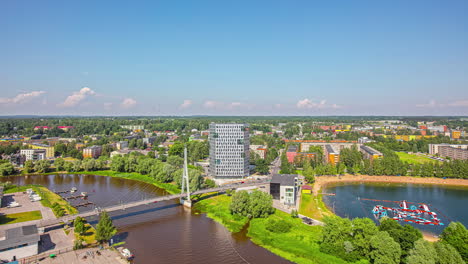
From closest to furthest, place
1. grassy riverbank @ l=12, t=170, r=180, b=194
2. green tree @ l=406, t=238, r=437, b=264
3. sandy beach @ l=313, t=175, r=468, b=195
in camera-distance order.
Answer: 1. green tree @ l=406, t=238, r=437, b=264
2. grassy riverbank @ l=12, t=170, r=180, b=194
3. sandy beach @ l=313, t=175, r=468, b=195

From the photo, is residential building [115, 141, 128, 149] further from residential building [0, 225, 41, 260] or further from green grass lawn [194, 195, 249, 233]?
residential building [0, 225, 41, 260]

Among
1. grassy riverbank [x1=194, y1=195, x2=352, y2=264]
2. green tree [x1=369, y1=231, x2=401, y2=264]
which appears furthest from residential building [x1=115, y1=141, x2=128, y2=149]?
green tree [x1=369, y1=231, x2=401, y2=264]

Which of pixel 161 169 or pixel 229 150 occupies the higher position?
pixel 229 150

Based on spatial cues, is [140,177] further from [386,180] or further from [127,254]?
[386,180]

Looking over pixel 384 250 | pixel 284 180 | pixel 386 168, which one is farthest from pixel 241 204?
pixel 386 168

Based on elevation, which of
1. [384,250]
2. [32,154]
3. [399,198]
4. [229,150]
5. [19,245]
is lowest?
[399,198]
